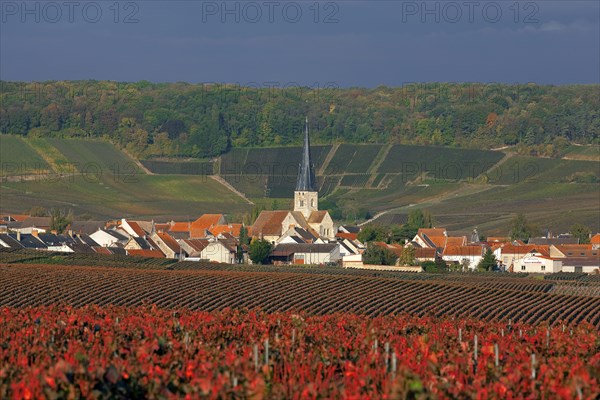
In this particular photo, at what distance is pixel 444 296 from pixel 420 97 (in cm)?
15551

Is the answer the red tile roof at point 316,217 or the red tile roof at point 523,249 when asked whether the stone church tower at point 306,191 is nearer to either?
the red tile roof at point 316,217

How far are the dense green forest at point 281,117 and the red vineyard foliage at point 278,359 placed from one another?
128 m

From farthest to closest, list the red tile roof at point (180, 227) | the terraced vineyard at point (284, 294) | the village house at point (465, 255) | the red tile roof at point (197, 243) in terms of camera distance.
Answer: the red tile roof at point (180, 227)
the red tile roof at point (197, 243)
the village house at point (465, 255)
the terraced vineyard at point (284, 294)

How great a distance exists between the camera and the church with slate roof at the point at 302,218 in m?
97.3

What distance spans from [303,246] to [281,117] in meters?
89.4

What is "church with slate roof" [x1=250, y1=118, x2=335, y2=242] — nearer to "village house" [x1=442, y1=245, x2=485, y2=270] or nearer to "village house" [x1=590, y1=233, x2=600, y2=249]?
"village house" [x1=442, y1=245, x2=485, y2=270]

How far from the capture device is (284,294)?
41.4 metres

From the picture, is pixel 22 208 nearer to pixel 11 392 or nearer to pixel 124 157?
pixel 124 157

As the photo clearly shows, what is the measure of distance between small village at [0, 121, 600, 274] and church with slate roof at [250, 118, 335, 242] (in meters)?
0.08

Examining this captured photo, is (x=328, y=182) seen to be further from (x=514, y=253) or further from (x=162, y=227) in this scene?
(x=514, y=253)

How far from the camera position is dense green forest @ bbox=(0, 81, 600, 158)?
15950 centimetres

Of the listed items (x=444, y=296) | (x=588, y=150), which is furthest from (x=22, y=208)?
(x=444, y=296)

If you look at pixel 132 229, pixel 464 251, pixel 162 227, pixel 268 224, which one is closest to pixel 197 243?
pixel 132 229

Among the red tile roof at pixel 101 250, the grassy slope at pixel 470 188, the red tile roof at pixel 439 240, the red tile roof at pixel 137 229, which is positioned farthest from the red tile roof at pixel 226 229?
the grassy slope at pixel 470 188
